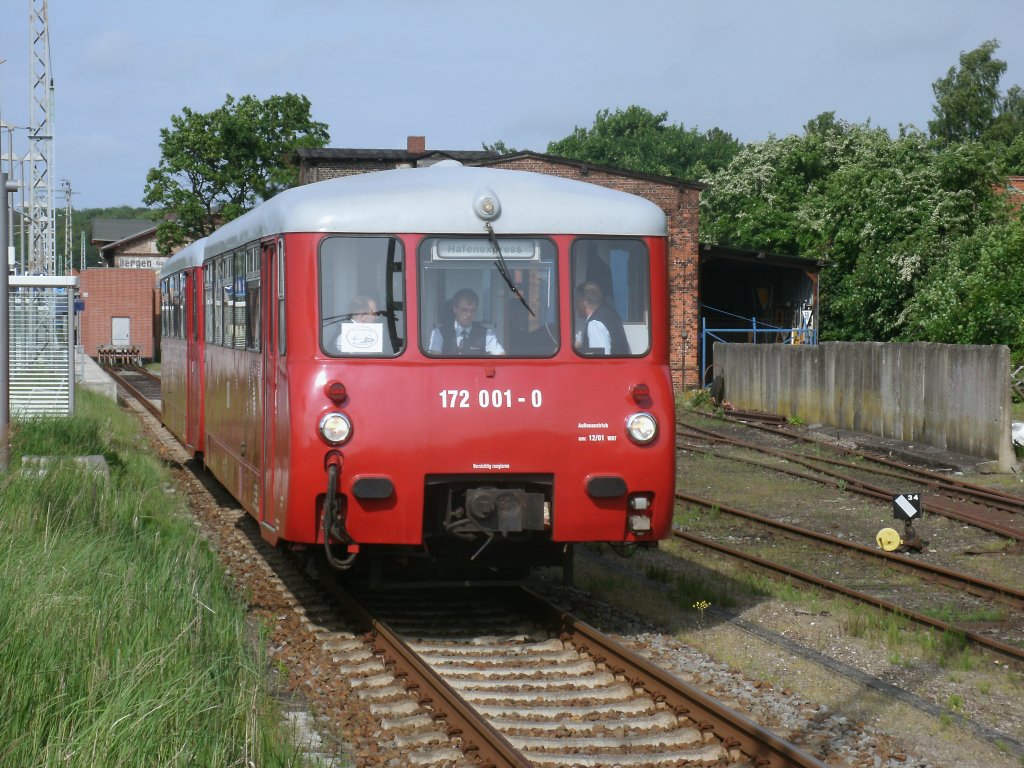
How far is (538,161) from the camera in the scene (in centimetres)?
3847

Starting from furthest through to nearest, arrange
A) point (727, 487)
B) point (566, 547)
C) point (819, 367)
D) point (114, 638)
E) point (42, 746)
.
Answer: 1. point (819, 367)
2. point (727, 487)
3. point (566, 547)
4. point (114, 638)
5. point (42, 746)

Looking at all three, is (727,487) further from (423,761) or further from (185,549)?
(423,761)

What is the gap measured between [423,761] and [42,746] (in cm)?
181

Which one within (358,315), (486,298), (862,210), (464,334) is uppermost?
(862,210)

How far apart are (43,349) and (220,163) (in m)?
49.0

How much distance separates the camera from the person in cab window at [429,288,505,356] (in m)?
8.34

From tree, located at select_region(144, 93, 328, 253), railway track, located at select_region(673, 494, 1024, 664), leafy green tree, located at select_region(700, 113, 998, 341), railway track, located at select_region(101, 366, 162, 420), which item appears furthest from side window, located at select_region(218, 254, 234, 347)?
tree, located at select_region(144, 93, 328, 253)

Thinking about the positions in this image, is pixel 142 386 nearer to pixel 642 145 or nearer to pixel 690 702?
pixel 690 702

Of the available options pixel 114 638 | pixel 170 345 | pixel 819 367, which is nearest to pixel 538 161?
pixel 819 367

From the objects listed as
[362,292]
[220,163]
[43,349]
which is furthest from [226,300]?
[220,163]

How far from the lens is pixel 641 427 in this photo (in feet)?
27.5

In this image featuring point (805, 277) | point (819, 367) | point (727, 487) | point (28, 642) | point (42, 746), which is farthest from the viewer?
point (805, 277)

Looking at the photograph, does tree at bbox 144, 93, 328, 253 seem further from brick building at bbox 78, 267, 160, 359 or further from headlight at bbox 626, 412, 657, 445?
headlight at bbox 626, 412, 657, 445

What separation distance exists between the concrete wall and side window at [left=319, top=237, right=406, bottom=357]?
514 inches
